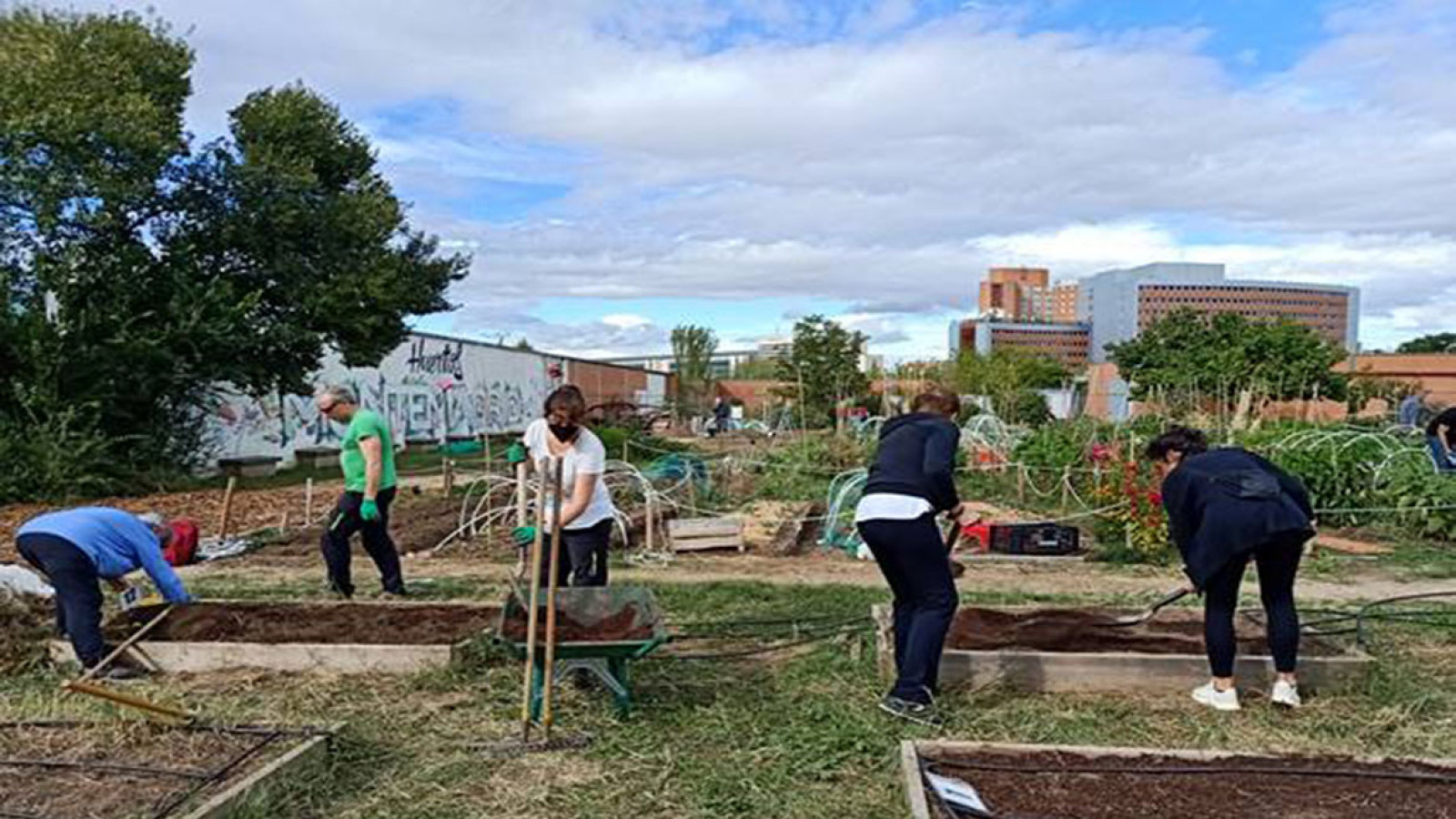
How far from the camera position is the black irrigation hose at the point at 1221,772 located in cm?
376

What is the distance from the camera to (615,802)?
12.6 feet

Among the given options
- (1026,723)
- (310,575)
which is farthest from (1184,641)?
(310,575)

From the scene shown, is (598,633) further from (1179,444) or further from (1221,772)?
(1179,444)

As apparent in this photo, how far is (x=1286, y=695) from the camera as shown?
189 inches

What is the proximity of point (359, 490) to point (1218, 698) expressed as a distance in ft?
15.9

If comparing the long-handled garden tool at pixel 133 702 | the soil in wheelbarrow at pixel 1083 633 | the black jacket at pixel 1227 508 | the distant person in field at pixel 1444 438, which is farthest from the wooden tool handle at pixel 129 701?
the distant person in field at pixel 1444 438

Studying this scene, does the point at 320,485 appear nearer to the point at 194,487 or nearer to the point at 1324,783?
the point at 194,487

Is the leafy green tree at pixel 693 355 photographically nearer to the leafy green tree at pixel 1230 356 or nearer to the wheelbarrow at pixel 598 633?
the leafy green tree at pixel 1230 356

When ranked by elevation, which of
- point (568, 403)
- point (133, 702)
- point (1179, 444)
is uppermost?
point (568, 403)

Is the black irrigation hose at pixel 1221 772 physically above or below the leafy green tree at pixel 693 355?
below

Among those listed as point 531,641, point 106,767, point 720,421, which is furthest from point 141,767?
point 720,421

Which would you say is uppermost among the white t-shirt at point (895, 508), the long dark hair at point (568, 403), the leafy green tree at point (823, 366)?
the leafy green tree at point (823, 366)

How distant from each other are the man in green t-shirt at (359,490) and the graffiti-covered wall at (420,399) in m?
12.3

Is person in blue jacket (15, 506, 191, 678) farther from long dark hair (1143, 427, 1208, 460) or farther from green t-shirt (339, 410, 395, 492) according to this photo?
long dark hair (1143, 427, 1208, 460)
